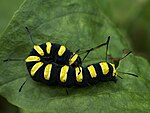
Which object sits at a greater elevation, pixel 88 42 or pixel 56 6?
pixel 56 6

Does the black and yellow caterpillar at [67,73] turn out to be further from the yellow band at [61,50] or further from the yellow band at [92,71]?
the yellow band at [61,50]

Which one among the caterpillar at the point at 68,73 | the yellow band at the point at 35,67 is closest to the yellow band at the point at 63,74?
the caterpillar at the point at 68,73

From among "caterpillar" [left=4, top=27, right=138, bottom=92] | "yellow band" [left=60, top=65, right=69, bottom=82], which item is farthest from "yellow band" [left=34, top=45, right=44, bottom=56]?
"yellow band" [left=60, top=65, right=69, bottom=82]

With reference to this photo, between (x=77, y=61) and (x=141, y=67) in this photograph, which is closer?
(x=77, y=61)

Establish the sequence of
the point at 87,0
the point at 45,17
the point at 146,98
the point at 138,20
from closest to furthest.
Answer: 1. the point at 146,98
2. the point at 45,17
3. the point at 87,0
4. the point at 138,20

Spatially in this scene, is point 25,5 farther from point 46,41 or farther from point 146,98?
point 146,98

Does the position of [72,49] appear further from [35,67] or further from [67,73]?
[35,67]

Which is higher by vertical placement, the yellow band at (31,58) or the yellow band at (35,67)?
the yellow band at (31,58)

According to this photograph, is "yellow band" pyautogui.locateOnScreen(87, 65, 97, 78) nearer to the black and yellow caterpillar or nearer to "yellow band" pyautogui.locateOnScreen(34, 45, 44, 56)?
the black and yellow caterpillar

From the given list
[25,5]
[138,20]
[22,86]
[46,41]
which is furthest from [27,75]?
[138,20]
